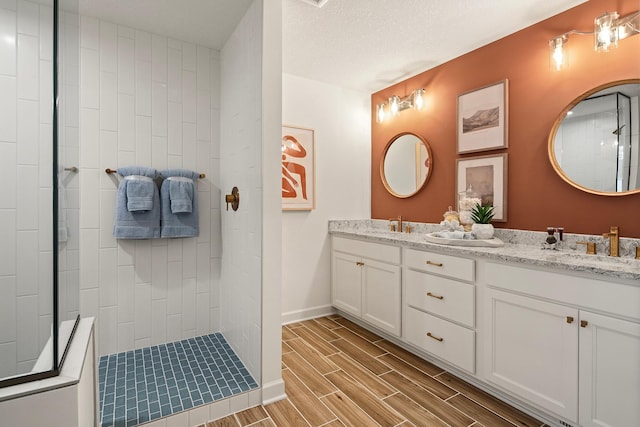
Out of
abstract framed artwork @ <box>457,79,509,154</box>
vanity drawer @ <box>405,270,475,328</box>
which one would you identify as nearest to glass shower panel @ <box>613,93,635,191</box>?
abstract framed artwork @ <box>457,79,509,154</box>

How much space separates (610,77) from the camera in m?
1.91

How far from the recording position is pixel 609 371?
1438 mm

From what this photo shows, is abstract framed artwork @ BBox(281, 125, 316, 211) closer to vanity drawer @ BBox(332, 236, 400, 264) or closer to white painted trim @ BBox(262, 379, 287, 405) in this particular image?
vanity drawer @ BBox(332, 236, 400, 264)

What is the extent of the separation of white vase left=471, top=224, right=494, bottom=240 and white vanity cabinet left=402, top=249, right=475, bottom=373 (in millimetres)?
324

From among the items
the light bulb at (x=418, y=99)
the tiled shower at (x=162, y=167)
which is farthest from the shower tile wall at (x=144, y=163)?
the light bulb at (x=418, y=99)

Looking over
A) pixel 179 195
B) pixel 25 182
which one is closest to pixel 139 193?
pixel 179 195

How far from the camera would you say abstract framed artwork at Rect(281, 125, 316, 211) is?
3.09 meters

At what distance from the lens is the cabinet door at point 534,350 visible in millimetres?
1566

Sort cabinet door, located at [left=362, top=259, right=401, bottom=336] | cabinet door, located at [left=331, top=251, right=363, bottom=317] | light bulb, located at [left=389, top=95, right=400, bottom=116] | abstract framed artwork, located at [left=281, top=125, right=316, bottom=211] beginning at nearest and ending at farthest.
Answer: cabinet door, located at [left=362, top=259, right=401, bottom=336] → cabinet door, located at [left=331, top=251, right=363, bottom=317] → abstract framed artwork, located at [left=281, top=125, right=316, bottom=211] → light bulb, located at [left=389, top=95, right=400, bottom=116]

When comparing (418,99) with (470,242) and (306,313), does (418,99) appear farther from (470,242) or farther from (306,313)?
(306,313)

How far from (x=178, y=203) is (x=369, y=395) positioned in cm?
177

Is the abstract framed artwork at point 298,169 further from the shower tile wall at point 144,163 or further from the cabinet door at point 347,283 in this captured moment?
the shower tile wall at point 144,163

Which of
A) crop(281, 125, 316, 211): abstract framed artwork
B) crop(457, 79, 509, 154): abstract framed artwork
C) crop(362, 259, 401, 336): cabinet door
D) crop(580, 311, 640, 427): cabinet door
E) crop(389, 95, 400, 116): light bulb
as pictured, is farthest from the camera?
crop(389, 95, 400, 116): light bulb

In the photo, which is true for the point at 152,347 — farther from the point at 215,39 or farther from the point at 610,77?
the point at 610,77
